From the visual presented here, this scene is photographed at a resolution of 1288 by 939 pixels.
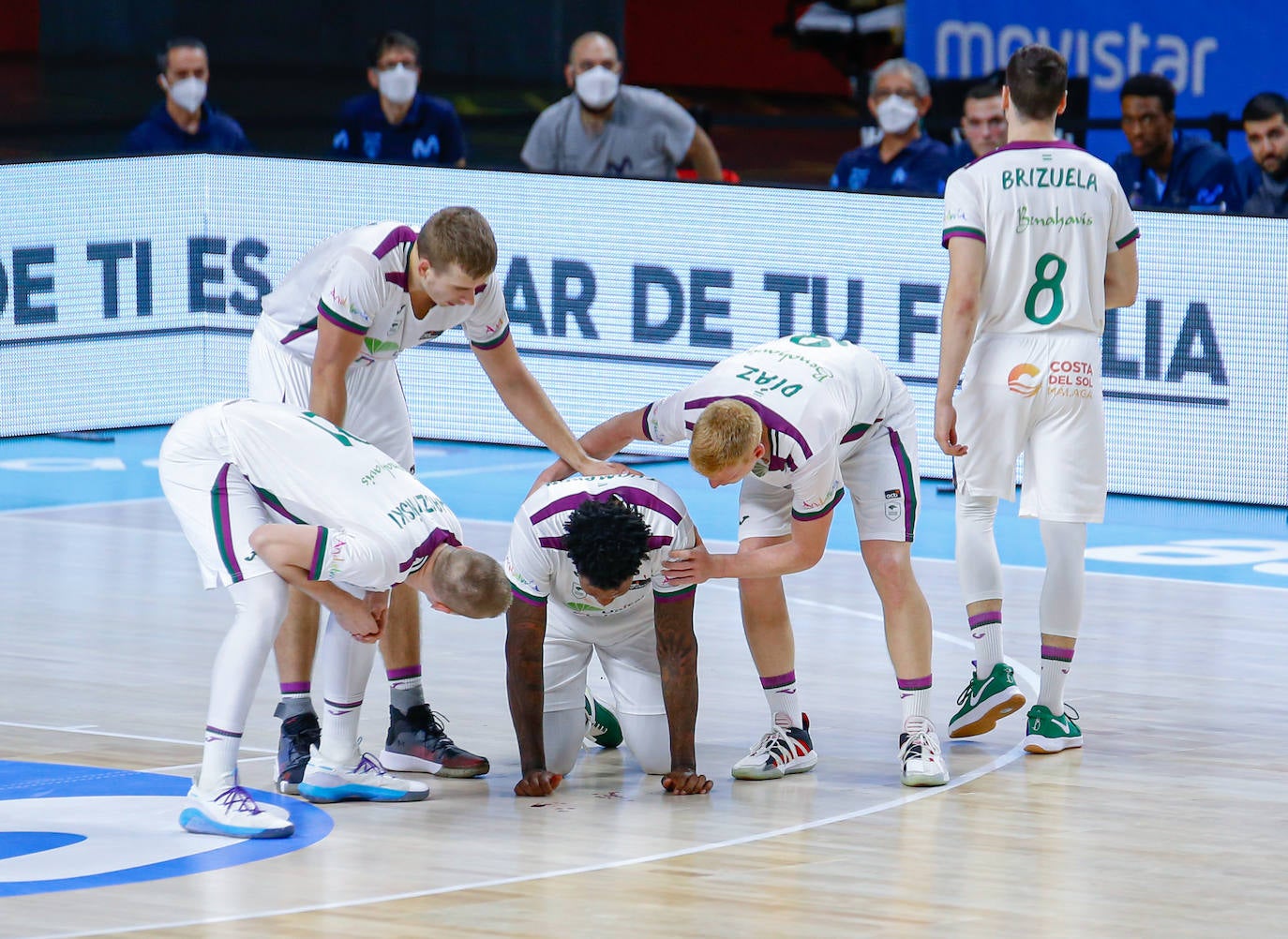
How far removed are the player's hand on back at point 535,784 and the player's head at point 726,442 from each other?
978 mm

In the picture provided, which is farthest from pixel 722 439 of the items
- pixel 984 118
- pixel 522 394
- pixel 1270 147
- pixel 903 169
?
pixel 903 169

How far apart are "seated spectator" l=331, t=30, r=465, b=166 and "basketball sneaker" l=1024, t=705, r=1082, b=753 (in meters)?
7.46

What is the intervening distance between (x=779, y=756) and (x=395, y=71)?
312 inches

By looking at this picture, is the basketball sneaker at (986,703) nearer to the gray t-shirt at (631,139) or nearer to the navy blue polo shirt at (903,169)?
the navy blue polo shirt at (903,169)

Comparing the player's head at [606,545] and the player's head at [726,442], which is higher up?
the player's head at [726,442]

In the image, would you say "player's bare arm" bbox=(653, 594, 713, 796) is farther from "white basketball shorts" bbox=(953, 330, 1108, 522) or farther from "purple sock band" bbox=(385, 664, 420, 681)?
"white basketball shorts" bbox=(953, 330, 1108, 522)

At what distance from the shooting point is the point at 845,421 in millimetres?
6496

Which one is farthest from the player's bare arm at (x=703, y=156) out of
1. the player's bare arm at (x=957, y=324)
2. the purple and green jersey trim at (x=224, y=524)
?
the purple and green jersey trim at (x=224, y=524)

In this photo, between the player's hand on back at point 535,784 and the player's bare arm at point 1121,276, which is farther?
the player's bare arm at point 1121,276

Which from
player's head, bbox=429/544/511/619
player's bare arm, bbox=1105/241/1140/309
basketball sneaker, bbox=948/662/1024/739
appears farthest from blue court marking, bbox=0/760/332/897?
player's bare arm, bbox=1105/241/1140/309

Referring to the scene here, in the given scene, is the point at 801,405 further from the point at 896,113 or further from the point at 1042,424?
the point at 896,113

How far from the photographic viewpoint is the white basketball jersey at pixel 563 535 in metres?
6.40

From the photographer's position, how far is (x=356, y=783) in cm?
643

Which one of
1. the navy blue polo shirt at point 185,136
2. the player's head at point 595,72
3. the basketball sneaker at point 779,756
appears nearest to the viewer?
→ the basketball sneaker at point 779,756
